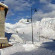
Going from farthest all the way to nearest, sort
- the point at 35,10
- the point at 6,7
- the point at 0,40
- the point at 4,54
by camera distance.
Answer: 1. the point at 35,10
2. the point at 6,7
3. the point at 0,40
4. the point at 4,54

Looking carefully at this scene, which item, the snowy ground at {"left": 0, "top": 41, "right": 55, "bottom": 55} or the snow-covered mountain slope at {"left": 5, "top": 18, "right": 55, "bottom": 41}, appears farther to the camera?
the snow-covered mountain slope at {"left": 5, "top": 18, "right": 55, "bottom": 41}

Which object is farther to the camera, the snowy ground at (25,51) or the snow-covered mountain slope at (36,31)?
the snow-covered mountain slope at (36,31)

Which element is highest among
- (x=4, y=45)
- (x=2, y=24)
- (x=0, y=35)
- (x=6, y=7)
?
(x=6, y=7)

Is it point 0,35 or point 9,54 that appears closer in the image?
point 9,54

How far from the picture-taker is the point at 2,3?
2788 centimetres

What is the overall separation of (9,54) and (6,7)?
12.3 meters

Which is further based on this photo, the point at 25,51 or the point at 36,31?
the point at 36,31

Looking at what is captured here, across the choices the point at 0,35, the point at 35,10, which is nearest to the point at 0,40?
the point at 0,35

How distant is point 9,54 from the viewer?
18859 mm

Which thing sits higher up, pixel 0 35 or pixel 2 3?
pixel 2 3

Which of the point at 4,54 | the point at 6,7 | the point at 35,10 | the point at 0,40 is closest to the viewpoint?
the point at 4,54

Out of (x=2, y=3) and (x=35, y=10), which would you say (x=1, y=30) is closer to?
(x=2, y=3)

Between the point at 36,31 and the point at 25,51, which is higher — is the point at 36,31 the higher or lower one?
the lower one

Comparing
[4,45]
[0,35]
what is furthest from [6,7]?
[4,45]
